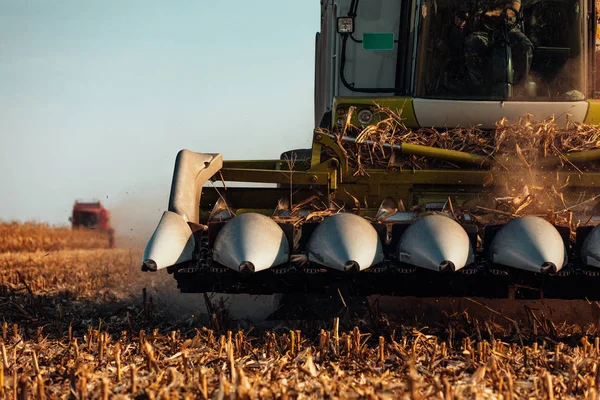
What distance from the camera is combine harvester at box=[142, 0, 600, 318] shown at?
4867 mm

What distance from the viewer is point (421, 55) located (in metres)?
7.16

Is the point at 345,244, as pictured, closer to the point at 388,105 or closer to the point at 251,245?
the point at 251,245

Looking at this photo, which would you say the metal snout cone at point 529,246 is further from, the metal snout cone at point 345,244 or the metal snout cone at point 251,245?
the metal snout cone at point 251,245

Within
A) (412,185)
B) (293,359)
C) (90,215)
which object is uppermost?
(412,185)

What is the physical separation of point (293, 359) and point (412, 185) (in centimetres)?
229

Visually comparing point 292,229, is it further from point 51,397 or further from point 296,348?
point 51,397

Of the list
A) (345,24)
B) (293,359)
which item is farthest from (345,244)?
(345,24)

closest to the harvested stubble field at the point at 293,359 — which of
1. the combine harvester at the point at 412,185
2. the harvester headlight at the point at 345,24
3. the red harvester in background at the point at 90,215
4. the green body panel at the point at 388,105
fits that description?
the combine harvester at the point at 412,185

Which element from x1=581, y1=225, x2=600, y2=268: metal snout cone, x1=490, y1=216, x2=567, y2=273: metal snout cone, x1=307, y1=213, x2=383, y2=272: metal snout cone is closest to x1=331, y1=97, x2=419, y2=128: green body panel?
x1=307, y1=213, x2=383, y2=272: metal snout cone

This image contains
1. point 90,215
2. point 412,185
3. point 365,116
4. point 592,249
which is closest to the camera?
point 592,249

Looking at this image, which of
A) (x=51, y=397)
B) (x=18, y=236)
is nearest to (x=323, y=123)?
(x=51, y=397)

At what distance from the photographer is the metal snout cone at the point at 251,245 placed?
478cm

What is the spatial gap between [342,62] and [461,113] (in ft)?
4.59

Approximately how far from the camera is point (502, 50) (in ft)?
22.6
